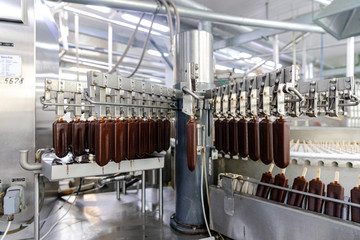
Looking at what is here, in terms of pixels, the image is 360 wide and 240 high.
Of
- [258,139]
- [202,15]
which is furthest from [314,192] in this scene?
[202,15]

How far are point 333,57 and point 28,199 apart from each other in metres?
7.37

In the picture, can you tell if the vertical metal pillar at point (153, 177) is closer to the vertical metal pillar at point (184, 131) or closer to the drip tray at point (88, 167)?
the vertical metal pillar at point (184, 131)

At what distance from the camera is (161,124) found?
Result: 1.60m

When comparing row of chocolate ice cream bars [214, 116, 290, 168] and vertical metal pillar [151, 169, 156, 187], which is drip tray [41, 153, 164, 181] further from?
vertical metal pillar [151, 169, 156, 187]

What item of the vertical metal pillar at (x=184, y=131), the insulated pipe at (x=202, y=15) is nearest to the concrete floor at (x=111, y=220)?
the vertical metal pillar at (x=184, y=131)

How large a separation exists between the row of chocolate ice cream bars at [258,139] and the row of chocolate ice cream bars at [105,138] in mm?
505

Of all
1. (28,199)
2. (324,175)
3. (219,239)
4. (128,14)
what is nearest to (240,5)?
(128,14)

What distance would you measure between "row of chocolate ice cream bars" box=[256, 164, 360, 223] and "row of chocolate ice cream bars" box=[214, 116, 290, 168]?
0.25 m

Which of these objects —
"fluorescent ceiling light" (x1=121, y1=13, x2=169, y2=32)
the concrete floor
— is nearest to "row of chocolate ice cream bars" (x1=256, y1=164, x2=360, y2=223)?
the concrete floor

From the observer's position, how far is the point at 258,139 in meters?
1.22

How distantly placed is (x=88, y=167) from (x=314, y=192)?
4.13 ft

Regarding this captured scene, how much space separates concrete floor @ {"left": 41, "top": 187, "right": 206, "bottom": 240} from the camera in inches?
63.5

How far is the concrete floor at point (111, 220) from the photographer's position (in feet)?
5.29

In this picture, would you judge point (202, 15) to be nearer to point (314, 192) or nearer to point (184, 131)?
point (184, 131)
